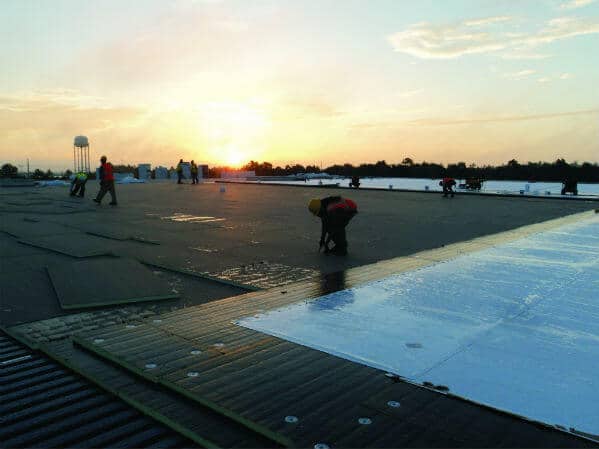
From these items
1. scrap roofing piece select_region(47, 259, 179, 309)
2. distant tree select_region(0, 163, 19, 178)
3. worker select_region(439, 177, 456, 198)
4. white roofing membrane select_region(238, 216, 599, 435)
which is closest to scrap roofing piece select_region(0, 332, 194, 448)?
white roofing membrane select_region(238, 216, 599, 435)

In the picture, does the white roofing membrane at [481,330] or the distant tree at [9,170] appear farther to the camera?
the distant tree at [9,170]

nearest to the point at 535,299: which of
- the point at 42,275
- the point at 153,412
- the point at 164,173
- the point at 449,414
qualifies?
the point at 449,414

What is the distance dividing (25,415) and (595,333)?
4364mm

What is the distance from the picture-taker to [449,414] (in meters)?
2.57

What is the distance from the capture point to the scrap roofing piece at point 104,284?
15.7 feet

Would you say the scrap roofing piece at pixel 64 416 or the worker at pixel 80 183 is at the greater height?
the worker at pixel 80 183

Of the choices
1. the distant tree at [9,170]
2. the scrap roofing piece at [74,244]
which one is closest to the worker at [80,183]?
the scrap roofing piece at [74,244]

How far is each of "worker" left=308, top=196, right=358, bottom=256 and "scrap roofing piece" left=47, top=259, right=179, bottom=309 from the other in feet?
9.29

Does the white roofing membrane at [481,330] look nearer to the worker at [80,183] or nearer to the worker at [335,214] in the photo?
the worker at [335,214]

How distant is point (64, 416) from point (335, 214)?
5233mm

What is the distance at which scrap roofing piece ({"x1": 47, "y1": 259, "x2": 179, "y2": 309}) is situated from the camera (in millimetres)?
4793

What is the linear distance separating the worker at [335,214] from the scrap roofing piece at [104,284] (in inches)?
111

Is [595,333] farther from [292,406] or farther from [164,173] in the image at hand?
A: [164,173]

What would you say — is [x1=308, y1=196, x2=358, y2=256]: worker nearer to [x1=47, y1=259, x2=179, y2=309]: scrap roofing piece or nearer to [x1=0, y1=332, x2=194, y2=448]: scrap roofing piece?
[x1=47, y1=259, x2=179, y2=309]: scrap roofing piece
